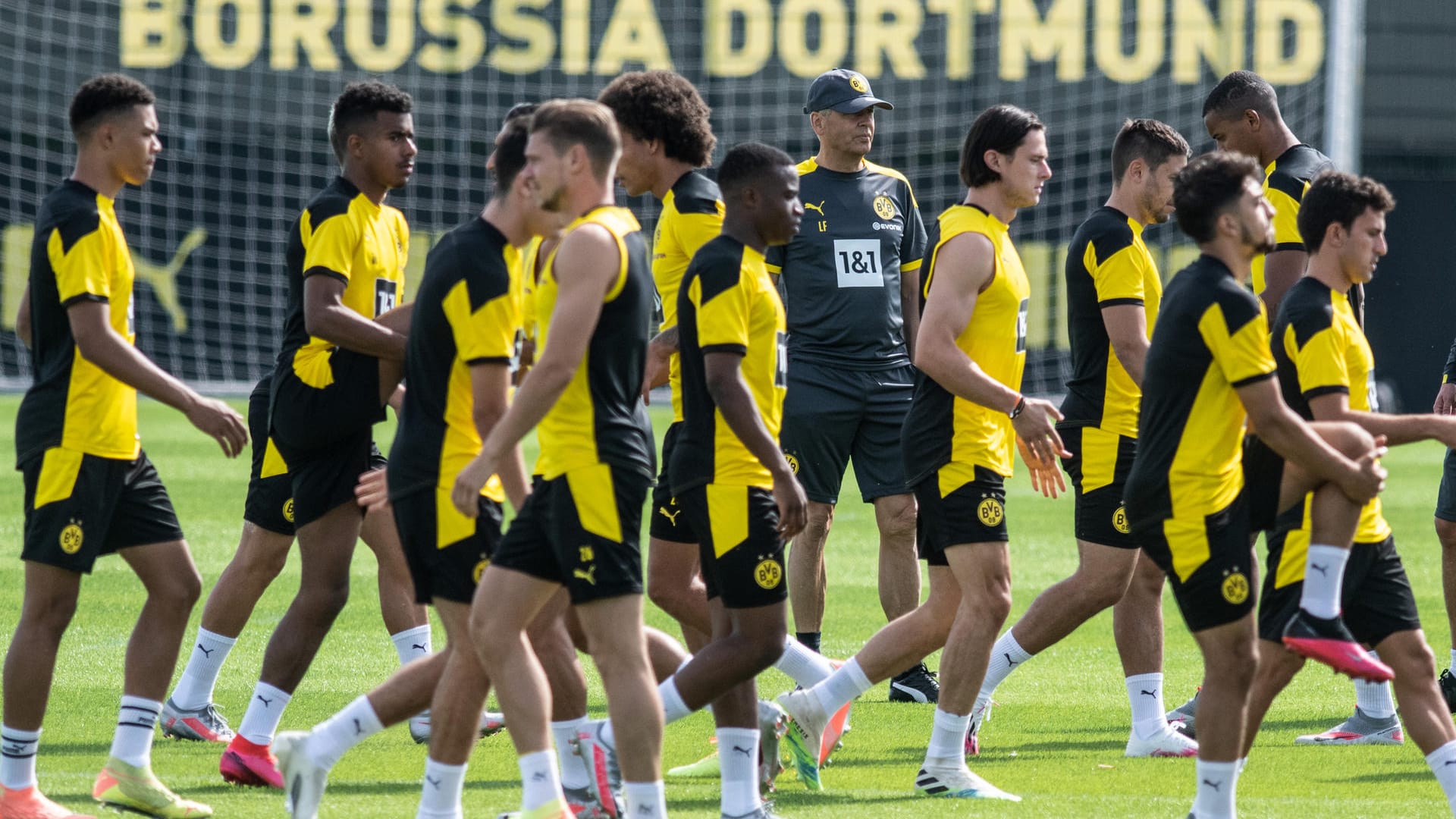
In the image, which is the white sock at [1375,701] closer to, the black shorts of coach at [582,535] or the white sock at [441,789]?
the black shorts of coach at [582,535]

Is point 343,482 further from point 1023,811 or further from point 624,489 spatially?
point 1023,811

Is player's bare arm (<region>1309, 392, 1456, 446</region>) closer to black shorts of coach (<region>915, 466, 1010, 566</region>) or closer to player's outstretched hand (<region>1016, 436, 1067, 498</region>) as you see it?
player's outstretched hand (<region>1016, 436, 1067, 498</region>)

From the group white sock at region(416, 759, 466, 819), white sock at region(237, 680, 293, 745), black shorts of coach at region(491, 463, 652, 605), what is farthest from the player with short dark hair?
white sock at region(237, 680, 293, 745)

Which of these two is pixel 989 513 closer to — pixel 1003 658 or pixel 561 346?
pixel 1003 658

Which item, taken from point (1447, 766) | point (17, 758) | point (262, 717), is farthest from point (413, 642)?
point (1447, 766)

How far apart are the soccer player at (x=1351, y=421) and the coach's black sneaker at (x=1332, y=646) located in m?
0.17

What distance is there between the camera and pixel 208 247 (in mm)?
22484

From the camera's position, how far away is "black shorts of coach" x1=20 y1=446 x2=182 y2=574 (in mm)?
5051

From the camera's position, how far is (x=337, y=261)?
5895 millimetres

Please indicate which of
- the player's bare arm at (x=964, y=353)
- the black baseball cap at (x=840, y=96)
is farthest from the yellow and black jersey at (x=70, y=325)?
the black baseball cap at (x=840, y=96)

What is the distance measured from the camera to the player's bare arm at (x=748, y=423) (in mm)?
4766

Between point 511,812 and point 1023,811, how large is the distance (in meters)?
1.48

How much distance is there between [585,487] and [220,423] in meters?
1.30

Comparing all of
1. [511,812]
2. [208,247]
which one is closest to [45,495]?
[511,812]
